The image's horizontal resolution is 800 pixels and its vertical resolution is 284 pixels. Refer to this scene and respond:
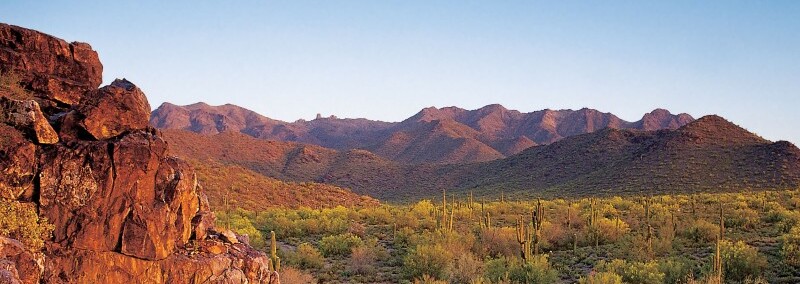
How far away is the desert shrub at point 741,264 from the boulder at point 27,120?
18.8 meters

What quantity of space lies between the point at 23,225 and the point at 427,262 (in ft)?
45.5

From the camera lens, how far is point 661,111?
15050 centimetres

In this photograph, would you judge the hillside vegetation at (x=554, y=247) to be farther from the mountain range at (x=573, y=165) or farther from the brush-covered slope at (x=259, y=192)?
the mountain range at (x=573, y=165)

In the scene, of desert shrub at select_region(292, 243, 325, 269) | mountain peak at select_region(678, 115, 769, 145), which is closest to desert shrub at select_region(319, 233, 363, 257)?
desert shrub at select_region(292, 243, 325, 269)

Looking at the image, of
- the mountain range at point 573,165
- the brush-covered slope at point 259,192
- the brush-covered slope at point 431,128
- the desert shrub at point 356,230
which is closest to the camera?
the desert shrub at point 356,230

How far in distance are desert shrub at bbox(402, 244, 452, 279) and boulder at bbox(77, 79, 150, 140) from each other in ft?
39.6

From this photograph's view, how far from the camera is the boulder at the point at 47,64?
10797mm

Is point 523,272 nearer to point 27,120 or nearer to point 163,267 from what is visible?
point 163,267

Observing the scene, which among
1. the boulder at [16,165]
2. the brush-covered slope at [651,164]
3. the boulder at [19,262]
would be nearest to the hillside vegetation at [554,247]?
the boulder at [16,165]

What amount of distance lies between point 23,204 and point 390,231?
2355 centimetres

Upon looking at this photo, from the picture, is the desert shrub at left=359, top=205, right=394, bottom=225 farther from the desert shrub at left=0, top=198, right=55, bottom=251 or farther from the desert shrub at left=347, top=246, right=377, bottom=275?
the desert shrub at left=0, top=198, right=55, bottom=251

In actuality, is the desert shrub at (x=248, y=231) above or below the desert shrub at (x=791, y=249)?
below

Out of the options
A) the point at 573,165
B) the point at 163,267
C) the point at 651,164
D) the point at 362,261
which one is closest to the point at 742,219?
the point at 362,261

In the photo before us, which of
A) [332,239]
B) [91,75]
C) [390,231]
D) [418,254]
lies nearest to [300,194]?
[390,231]
